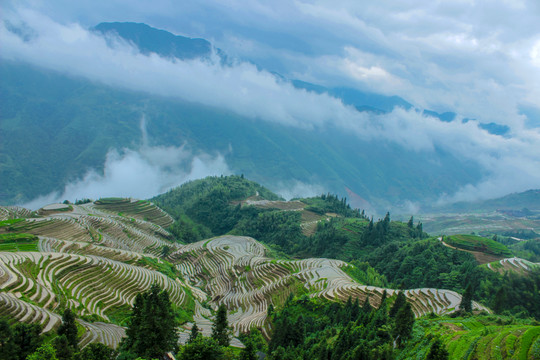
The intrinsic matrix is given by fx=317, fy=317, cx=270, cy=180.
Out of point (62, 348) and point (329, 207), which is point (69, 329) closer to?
point (62, 348)

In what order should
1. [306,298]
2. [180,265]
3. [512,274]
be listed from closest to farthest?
[306,298] < [512,274] < [180,265]

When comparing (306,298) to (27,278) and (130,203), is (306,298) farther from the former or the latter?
Answer: (130,203)

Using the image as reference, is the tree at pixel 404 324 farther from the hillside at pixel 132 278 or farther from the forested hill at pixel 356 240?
the forested hill at pixel 356 240

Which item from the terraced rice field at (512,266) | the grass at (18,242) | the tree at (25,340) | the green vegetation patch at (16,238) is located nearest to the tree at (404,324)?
the tree at (25,340)

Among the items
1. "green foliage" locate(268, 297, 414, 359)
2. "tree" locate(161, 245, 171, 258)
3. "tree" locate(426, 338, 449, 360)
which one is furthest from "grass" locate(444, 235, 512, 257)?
"tree" locate(161, 245, 171, 258)

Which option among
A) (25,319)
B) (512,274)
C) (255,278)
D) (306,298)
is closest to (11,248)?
(25,319)

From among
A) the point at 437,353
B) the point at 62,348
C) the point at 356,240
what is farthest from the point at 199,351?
the point at 356,240

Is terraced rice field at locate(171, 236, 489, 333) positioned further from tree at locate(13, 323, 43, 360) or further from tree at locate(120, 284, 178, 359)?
tree at locate(13, 323, 43, 360)

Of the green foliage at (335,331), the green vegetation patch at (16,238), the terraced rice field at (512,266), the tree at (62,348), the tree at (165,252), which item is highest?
the green vegetation patch at (16,238)
